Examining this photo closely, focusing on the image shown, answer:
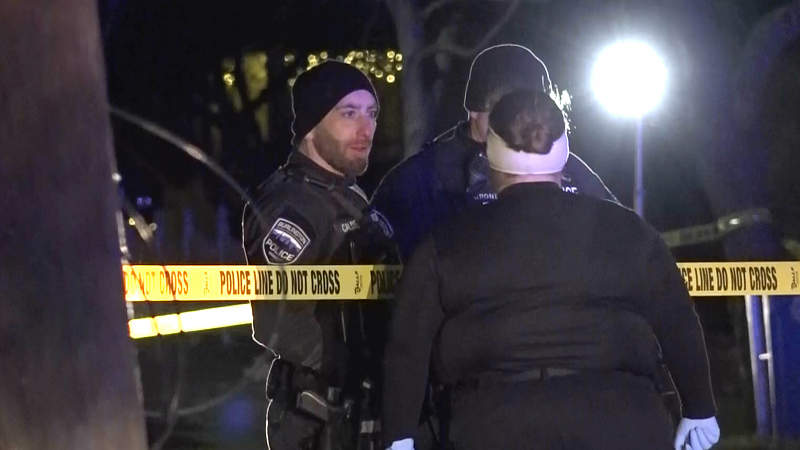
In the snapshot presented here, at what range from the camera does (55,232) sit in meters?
2.33

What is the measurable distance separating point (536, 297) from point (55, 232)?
1.29 m

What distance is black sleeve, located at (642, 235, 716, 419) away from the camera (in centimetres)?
316

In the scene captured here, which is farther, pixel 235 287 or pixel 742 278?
pixel 742 278

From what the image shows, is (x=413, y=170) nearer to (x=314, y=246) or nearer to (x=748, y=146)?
(x=314, y=246)

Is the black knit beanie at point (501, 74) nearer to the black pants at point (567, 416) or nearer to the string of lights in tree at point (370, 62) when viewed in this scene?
the string of lights in tree at point (370, 62)

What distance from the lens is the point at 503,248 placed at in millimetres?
3074

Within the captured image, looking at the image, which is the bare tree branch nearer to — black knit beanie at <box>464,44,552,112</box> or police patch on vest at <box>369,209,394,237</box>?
black knit beanie at <box>464,44,552,112</box>

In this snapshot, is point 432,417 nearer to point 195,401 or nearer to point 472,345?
point 472,345

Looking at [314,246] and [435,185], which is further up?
[435,185]

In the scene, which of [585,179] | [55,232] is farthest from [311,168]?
[55,232]

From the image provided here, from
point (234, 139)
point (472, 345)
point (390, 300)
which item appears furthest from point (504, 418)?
point (234, 139)

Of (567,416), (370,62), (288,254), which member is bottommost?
(567,416)

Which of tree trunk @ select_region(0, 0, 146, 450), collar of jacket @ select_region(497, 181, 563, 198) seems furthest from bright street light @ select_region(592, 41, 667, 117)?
tree trunk @ select_region(0, 0, 146, 450)

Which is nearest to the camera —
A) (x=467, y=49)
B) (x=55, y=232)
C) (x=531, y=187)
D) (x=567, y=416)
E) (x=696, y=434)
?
(x=55, y=232)
